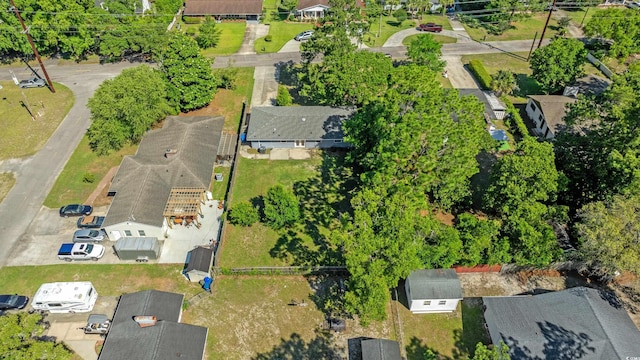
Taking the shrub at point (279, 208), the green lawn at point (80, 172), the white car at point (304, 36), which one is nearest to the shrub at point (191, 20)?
the white car at point (304, 36)

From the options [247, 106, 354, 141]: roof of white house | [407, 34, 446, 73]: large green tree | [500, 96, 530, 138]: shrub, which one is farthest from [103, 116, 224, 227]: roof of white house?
[500, 96, 530, 138]: shrub

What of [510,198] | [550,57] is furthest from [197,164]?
[550,57]

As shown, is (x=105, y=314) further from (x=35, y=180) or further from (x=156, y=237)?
(x=35, y=180)

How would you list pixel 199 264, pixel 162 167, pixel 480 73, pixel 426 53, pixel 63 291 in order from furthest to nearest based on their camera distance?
pixel 480 73
pixel 426 53
pixel 162 167
pixel 199 264
pixel 63 291

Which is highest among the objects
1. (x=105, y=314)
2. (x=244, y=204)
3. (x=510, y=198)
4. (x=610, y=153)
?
(x=610, y=153)

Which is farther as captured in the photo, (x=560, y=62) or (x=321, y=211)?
(x=560, y=62)

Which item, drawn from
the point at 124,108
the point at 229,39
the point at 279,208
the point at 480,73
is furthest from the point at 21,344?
the point at 480,73

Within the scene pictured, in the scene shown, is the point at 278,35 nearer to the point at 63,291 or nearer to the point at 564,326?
the point at 63,291
